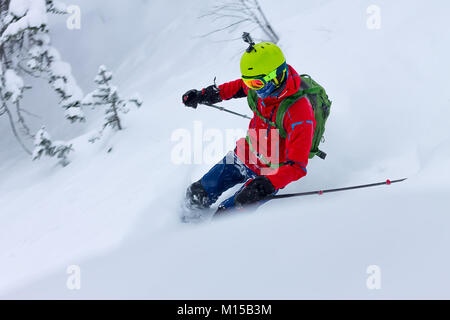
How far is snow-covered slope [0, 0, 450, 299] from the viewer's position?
6.55 ft

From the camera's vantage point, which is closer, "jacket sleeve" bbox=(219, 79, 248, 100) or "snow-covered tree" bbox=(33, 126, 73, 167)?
"jacket sleeve" bbox=(219, 79, 248, 100)

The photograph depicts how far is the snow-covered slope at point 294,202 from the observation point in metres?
2.00

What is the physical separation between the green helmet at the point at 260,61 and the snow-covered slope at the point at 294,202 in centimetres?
119

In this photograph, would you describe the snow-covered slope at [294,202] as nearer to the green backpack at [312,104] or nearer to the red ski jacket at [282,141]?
the red ski jacket at [282,141]

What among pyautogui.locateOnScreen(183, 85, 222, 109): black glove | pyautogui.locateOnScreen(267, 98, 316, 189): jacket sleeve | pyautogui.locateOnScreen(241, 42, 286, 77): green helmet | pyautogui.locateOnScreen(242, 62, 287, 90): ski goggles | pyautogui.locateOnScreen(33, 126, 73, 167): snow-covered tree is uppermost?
pyautogui.locateOnScreen(33, 126, 73, 167): snow-covered tree

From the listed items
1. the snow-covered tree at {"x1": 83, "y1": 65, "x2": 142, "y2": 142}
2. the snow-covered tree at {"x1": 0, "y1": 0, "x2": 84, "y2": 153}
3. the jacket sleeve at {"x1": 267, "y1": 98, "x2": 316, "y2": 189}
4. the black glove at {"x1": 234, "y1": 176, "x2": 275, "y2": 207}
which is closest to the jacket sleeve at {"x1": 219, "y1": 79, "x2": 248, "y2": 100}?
A: the jacket sleeve at {"x1": 267, "y1": 98, "x2": 316, "y2": 189}

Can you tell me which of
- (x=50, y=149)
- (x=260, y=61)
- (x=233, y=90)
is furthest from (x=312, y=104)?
(x=50, y=149)

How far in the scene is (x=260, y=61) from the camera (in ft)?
9.56

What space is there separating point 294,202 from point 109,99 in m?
5.67

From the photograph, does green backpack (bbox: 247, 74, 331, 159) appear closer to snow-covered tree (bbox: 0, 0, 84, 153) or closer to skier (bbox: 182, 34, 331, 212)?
skier (bbox: 182, 34, 331, 212)

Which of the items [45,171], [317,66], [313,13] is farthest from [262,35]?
[45,171]

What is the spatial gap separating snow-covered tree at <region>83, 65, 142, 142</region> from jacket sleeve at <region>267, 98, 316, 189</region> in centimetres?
561

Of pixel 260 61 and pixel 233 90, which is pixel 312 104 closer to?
pixel 260 61
